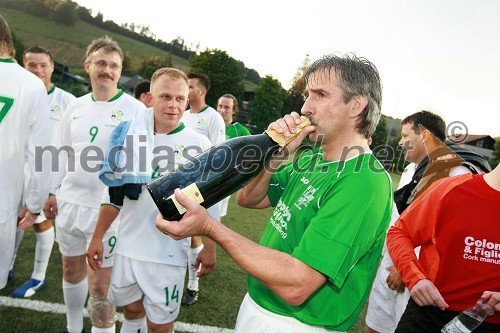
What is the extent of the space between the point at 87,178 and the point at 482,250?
351 centimetres

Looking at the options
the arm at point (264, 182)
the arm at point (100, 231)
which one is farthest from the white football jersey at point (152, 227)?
the arm at point (264, 182)

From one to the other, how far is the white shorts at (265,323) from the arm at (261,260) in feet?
1.44

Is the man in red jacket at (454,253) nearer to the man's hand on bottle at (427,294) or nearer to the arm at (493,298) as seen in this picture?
the man's hand on bottle at (427,294)

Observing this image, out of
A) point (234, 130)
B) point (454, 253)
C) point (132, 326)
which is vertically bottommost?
point (132, 326)

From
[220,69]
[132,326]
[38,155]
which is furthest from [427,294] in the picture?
[220,69]

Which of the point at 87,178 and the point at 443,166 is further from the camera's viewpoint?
the point at 87,178

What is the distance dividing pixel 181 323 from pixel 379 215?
328 cm

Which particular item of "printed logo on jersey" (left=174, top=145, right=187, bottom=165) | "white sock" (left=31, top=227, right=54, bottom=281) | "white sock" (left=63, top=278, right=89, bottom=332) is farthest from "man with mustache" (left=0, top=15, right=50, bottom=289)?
"white sock" (left=31, top=227, right=54, bottom=281)

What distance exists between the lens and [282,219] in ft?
6.06

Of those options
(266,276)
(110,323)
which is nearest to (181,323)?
(110,323)

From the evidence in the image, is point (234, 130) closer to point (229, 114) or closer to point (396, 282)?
point (229, 114)

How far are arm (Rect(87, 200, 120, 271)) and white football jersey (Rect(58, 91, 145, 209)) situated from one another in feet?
2.52

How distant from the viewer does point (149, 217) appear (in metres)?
2.76

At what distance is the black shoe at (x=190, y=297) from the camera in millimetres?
4473
